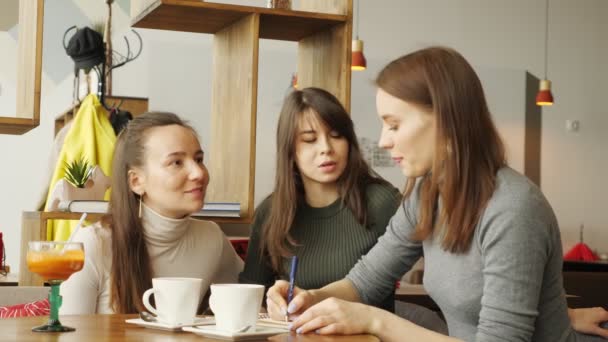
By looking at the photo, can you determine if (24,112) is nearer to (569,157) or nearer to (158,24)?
(158,24)

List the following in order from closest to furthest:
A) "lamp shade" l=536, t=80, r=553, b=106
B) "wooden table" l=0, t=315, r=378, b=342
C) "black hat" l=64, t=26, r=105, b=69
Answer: "wooden table" l=0, t=315, r=378, b=342 → "black hat" l=64, t=26, r=105, b=69 → "lamp shade" l=536, t=80, r=553, b=106

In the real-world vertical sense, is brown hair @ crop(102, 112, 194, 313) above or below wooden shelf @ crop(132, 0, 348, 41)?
below

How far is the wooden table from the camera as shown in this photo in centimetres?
148

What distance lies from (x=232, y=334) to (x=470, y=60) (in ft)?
26.2

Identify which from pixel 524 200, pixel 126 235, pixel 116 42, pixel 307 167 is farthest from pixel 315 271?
pixel 116 42

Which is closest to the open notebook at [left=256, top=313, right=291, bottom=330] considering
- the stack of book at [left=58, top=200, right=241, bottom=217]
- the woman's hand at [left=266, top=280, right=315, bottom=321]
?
the woman's hand at [left=266, top=280, right=315, bottom=321]

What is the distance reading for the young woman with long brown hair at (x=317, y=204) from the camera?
2551 millimetres

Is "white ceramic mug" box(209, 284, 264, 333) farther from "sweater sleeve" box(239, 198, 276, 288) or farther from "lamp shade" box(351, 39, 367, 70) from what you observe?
"lamp shade" box(351, 39, 367, 70)

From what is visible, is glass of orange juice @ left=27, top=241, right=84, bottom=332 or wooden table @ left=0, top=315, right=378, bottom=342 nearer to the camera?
wooden table @ left=0, top=315, right=378, bottom=342

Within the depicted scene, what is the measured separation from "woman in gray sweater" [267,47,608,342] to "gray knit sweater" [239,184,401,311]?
0.63 m

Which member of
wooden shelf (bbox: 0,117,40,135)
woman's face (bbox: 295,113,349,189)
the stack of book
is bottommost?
the stack of book

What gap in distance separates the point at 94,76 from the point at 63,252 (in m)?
3.83

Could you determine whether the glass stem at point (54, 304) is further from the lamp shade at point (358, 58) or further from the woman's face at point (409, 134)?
the lamp shade at point (358, 58)

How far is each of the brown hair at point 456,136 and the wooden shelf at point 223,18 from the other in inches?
46.2
